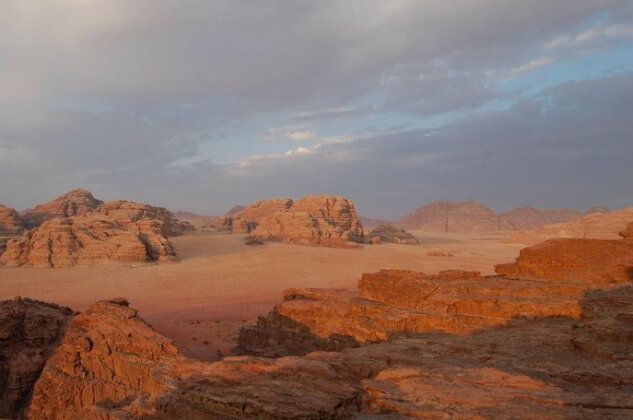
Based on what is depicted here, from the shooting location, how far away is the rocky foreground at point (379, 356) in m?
6.53

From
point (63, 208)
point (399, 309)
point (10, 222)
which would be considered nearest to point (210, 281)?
point (399, 309)

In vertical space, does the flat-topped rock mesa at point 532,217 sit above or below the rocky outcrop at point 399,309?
above

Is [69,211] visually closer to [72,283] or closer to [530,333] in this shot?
[72,283]

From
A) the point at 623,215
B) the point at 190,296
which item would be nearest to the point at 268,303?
the point at 190,296

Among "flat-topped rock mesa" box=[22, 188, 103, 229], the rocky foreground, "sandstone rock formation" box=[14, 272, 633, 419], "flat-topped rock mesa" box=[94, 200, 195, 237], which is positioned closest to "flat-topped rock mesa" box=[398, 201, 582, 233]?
"flat-topped rock mesa" box=[94, 200, 195, 237]

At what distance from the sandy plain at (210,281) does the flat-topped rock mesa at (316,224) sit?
12.8 feet

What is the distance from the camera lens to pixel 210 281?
99.8ft

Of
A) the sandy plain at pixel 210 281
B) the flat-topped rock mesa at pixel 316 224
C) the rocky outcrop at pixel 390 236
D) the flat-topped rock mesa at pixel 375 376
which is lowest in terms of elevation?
the sandy plain at pixel 210 281

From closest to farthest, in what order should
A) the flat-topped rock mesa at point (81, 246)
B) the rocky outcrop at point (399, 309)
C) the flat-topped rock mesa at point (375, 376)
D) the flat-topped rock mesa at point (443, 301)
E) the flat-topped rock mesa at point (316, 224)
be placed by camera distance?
the flat-topped rock mesa at point (375, 376) < the rocky outcrop at point (399, 309) < the flat-topped rock mesa at point (443, 301) < the flat-topped rock mesa at point (81, 246) < the flat-topped rock mesa at point (316, 224)

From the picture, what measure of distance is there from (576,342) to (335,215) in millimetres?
50042

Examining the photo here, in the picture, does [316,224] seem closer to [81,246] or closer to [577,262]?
[81,246]

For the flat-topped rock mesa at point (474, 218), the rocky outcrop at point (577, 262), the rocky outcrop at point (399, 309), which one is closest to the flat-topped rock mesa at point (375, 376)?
the rocky outcrop at point (399, 309)

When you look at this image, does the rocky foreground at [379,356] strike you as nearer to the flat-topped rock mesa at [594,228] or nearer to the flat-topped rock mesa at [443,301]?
the flat-topped rock mesa at [443,301]

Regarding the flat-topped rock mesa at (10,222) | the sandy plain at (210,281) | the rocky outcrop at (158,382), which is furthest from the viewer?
the flat-topped rock mesa at (10,222)
